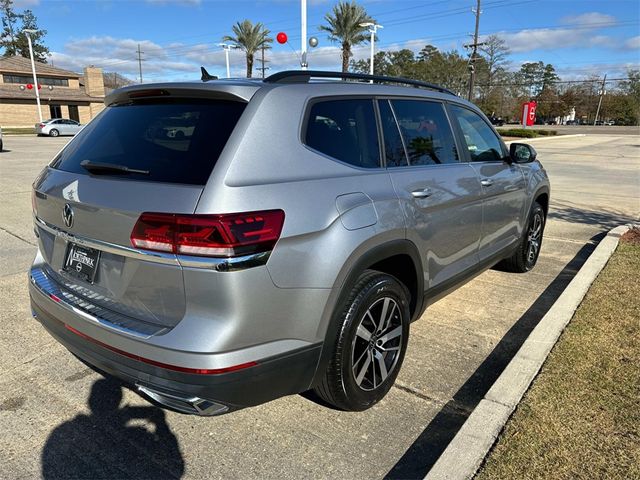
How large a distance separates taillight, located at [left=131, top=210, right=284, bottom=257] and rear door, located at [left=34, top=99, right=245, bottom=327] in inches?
1.8

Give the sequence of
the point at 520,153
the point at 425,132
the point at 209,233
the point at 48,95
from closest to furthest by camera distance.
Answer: the point at 209,233 < the point at 425,132 < the point at 520,153 < the point at 48,95

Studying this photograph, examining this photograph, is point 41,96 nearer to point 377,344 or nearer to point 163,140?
point 163,140

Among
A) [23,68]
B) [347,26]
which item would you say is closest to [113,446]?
[347,26]

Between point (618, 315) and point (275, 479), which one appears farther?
point (618, 315)

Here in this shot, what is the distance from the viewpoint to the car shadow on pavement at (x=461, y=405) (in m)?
2.52

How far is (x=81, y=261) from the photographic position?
2.48 m

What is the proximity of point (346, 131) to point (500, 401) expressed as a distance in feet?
5.77

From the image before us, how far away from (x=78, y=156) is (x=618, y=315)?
13.6ft

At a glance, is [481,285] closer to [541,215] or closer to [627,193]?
[541,215]

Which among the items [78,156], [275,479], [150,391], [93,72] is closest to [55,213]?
[78,156]

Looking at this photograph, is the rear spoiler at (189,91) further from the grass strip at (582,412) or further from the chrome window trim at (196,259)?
the grass strip at (582,412)

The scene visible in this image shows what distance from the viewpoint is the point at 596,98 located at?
101 metres

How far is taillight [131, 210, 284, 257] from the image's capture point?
2004mm

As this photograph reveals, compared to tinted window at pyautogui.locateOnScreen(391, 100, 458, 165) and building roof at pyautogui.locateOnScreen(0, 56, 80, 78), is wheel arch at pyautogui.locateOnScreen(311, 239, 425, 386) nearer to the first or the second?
tinted window at pyautogui.locateOnScreen(391, 100, 458, 165)
